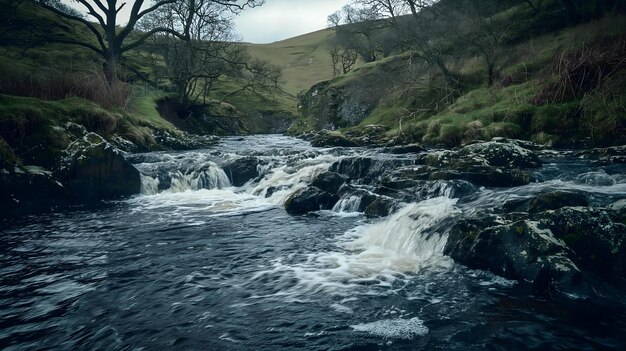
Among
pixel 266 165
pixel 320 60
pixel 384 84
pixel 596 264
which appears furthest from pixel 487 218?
pixel 320 60

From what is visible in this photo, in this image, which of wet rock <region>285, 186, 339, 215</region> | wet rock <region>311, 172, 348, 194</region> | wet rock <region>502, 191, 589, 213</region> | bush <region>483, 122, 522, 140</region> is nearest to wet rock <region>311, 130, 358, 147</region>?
bush <region>483, 122, 522, 140</region>

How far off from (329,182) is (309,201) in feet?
4.77

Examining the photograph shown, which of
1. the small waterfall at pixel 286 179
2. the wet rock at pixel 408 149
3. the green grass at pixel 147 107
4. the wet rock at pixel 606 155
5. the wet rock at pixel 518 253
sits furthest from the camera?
the green grass at pixel 147 107

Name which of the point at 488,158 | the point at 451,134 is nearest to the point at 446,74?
the point at 451,134

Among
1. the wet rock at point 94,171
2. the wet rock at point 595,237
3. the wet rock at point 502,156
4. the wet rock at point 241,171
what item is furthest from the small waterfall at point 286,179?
the wet rock at point 595,237

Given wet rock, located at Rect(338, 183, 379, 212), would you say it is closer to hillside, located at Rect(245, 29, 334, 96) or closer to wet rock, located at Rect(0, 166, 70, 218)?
wet rock, located at Rect(0, 166, 70, 218)

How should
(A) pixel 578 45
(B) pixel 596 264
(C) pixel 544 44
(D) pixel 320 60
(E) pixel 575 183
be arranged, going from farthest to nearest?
Answer: 1. (D) pixel 320 60
2. (C) pixel 544 44
3. (A) pixel 578 45
4. (E) pixel 575 183
5. (B) pixel 596 264

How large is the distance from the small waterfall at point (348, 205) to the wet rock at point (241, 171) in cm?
592

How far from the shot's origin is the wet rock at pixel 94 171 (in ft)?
39.7

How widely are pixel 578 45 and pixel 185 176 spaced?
18972mm

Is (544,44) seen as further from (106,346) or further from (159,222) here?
(106,346)

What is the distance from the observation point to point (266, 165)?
16484 millimetres

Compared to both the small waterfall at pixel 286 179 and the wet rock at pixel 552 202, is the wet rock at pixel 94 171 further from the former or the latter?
the wet rock at pixel 552 202

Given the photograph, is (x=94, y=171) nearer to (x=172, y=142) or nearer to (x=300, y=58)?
(x=172, y=142)
